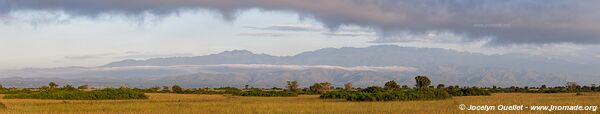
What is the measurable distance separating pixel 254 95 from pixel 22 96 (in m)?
23.6

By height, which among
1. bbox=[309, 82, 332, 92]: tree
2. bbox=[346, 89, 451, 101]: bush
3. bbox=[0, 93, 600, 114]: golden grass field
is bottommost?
bbox=[0, 93, 600, 114]: golden grass field

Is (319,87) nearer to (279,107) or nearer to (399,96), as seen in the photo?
(399,96)

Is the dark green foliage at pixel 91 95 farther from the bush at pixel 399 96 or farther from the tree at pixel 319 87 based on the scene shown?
the tree at pixel 319 87

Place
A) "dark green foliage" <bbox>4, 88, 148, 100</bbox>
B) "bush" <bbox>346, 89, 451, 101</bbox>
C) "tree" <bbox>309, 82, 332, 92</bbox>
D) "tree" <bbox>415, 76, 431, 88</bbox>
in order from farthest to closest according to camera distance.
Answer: "tree" <bbox>309, 82, 332, 92</bbox> → "tree" <bbox>415, 76, 431, 88</bbox> → "dark green foliage" <bbox>4, 88, 148, 100</bbox> → "bush" <bbox>346, 89, 451, 101</bbox>

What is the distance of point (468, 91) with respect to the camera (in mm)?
71125

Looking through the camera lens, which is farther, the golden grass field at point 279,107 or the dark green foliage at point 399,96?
the dark green foliage at point 399,96

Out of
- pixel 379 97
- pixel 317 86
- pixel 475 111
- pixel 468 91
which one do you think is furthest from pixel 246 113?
pixel 317 86

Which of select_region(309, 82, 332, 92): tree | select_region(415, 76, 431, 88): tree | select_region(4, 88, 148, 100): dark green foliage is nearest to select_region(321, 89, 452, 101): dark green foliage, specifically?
select_region(4, 88, 148, 100): dark green foliage

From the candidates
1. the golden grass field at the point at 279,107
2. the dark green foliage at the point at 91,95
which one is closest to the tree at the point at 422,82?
the dark green foliage at the point at 91,95

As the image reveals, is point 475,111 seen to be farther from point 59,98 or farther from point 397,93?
point 59,98

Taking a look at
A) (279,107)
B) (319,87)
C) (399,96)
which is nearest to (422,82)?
(319,87)

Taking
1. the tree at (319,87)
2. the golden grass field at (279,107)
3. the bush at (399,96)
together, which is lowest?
the golden grass field at (279,107)

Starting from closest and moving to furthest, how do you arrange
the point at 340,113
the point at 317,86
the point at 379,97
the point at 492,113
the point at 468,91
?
the point at 492,113
the point at 340,113
the point at 379,97
the point at 468,91
the point at 317,86

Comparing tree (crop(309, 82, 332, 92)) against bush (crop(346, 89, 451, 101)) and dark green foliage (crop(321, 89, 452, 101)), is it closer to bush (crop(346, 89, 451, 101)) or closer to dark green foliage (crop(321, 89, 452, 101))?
dark green foliage (crop(321, 89, 452, 101))
